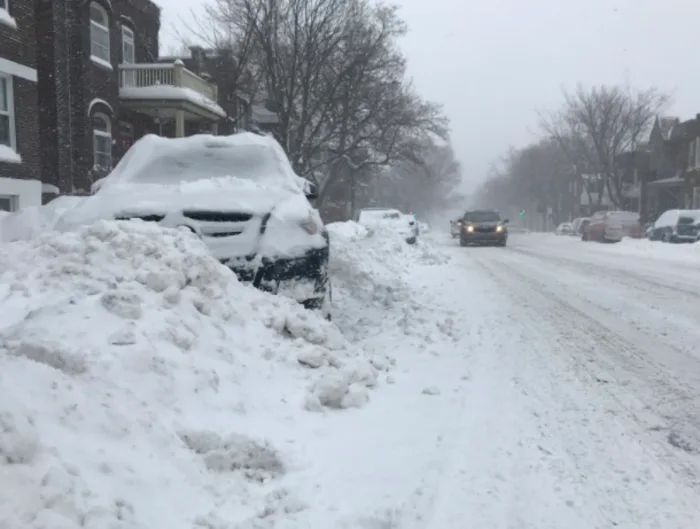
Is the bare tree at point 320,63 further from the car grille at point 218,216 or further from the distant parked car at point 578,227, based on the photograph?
the distant parked car at point 578,227

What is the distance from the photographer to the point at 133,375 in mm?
3602

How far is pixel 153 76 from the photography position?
2078 centimetres

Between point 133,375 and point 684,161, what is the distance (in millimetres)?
48040

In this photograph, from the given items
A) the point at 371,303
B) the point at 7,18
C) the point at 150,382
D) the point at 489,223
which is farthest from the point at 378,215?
the point at 150,382

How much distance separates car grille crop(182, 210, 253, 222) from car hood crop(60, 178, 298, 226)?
0.04 metres

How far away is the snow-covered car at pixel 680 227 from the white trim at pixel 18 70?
78.8ft

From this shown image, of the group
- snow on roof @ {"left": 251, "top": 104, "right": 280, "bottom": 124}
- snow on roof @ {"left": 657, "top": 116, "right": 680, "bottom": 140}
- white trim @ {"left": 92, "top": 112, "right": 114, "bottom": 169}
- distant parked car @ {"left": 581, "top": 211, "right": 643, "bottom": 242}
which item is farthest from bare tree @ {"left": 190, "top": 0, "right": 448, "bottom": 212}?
snow on roof @ {"left": 657, "top": 116, "right": 680, "bottom": 140}

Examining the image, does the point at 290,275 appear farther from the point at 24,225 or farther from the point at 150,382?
the point at 24,225

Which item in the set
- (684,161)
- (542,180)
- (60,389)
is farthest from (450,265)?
(542,180)

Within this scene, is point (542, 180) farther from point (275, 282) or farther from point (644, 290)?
point (275, 282)

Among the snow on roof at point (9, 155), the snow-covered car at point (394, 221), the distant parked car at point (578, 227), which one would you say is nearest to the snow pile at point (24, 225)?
the snow on roof at point (9, 155)

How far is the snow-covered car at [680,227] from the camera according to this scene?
2548cm

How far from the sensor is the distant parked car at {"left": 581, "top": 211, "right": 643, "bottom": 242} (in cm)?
3130

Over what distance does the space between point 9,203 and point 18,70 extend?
3.02 m
